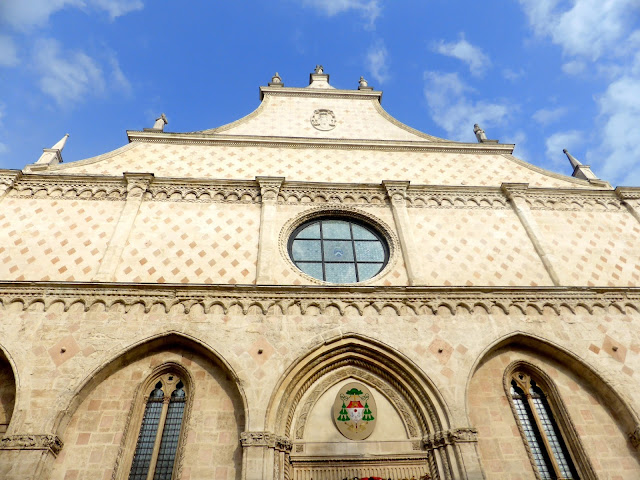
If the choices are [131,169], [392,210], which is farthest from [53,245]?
[392,210]

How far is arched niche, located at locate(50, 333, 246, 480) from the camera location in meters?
6.75

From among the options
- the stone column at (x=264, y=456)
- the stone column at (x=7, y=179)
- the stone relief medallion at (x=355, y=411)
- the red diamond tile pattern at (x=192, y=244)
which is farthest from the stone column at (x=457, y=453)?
the stone column at (x=7, y=179)

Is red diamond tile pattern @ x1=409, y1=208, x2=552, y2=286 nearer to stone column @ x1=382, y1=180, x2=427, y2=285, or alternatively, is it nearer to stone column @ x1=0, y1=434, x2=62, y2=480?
stone column @ x1=382, y1=180, x2=427, y2=285

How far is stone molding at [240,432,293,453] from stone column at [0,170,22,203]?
868 centimetres

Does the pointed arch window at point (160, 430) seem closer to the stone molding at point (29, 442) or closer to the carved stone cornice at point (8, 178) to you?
the stone molding at point (29, 442)

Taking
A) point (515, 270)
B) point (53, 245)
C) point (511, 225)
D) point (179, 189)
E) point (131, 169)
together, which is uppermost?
point (131, 169)

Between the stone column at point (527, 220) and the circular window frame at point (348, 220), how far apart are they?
3514mm

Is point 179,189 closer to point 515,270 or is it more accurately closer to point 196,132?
point 196,132

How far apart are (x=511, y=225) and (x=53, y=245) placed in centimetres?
1120

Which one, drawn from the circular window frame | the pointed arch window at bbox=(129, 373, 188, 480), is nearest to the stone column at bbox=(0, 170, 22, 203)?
the pointed arch window at bbox=(129, 373, 188, 480)

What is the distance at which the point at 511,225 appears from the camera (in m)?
10.9

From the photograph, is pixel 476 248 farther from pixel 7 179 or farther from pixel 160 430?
pixel 7 179

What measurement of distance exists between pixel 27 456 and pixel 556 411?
9.20 meters

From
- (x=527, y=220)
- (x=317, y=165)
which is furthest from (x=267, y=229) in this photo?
(x=527, y=220)
